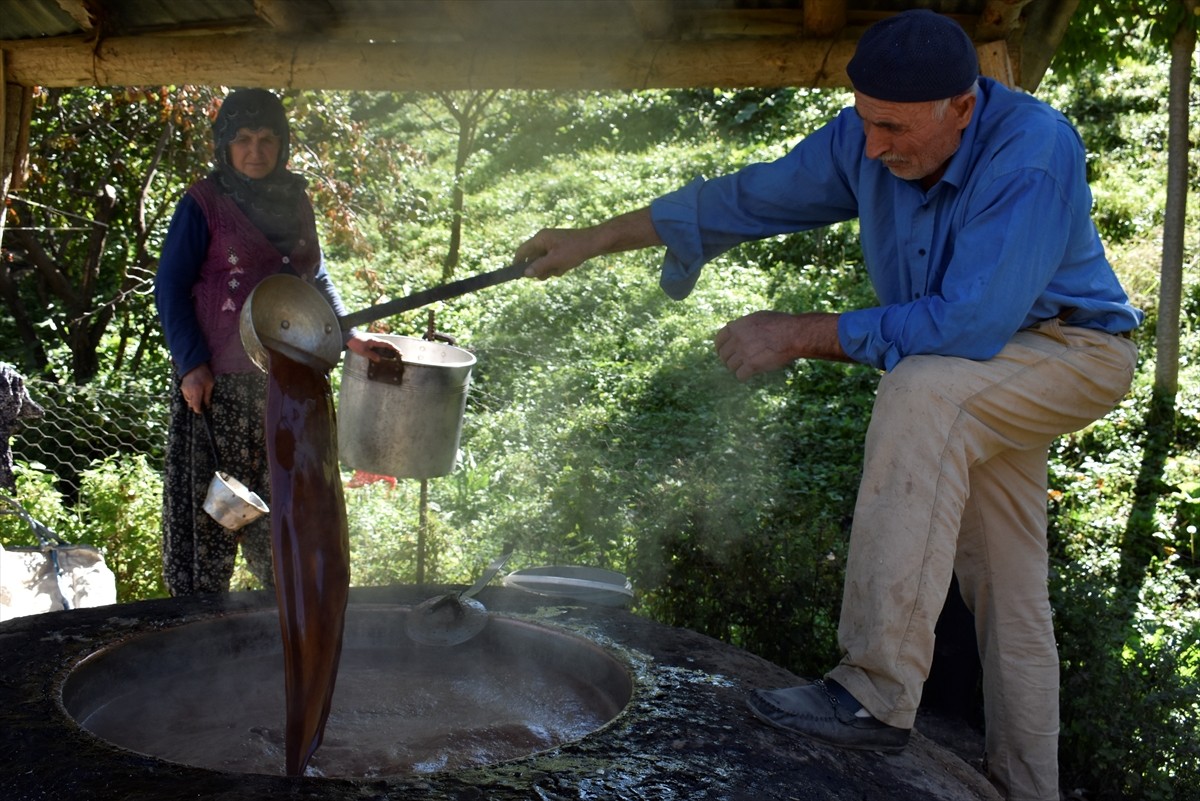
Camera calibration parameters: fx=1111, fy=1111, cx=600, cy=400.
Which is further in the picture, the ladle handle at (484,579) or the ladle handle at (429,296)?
the ladle handle at (484,579)

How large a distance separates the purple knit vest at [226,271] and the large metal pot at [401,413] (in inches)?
27.0

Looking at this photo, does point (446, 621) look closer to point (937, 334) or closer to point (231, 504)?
point (231, 504)

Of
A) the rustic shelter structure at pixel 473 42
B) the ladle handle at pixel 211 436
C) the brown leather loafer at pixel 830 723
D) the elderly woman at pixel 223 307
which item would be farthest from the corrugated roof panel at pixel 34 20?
the brown leather loafer at pixel 830 723

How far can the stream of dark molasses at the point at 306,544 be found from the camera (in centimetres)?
248

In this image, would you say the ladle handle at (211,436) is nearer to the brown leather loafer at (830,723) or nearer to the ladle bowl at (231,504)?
the ladle bowl at (231,504)

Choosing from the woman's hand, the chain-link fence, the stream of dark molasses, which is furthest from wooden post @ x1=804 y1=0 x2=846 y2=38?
the chain-link fence

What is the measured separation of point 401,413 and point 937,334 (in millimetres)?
2822

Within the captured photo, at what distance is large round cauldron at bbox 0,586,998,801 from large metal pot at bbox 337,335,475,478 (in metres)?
1.36

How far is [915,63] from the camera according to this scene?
2.43 m

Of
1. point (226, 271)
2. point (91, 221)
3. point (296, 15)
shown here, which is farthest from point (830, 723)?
point (91, 221)

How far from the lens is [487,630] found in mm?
3244

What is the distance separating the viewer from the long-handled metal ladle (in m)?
3.21

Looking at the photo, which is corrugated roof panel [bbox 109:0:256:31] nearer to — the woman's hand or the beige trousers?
the woman's hand

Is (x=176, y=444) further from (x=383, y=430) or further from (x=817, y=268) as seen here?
(x=817, y=268)
